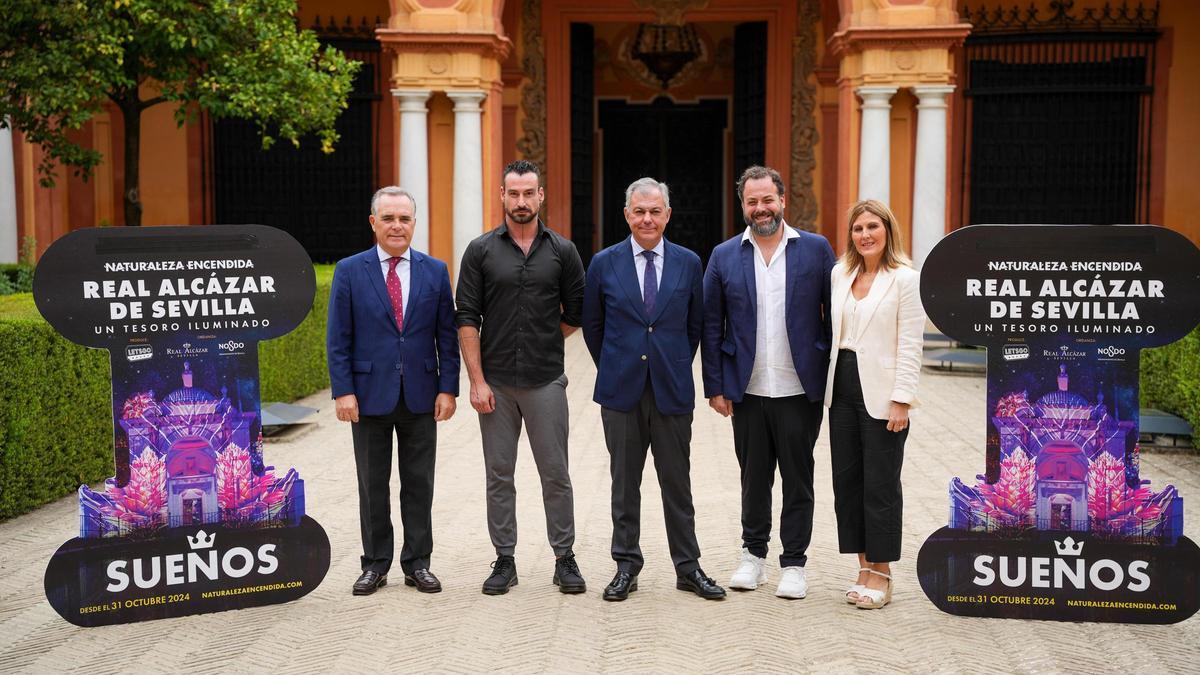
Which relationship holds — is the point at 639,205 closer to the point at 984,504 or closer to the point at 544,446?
the point at 544,446

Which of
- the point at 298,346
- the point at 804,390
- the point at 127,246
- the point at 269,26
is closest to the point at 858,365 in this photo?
the point at 804,390

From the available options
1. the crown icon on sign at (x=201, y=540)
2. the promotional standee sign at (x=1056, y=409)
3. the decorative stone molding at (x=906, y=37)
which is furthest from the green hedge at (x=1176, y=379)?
the crown icon on sign at (x=201, y=540)

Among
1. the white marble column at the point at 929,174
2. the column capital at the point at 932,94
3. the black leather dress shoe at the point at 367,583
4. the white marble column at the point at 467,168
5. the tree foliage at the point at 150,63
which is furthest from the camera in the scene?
the white marble column at the point at 467,168

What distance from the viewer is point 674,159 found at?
20594mm

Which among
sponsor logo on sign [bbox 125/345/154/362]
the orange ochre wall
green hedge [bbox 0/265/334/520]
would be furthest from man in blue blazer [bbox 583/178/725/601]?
the orange ochre wall

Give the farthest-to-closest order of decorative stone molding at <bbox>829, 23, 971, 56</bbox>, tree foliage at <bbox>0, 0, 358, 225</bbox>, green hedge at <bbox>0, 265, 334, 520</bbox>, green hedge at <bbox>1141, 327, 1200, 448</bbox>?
1. decorative stone molding at <bbox>829, 23, 971, 56</bbox>
2. tree foliage at <bbox>0, 0, 358, 225</bbox>
3. green hedge at <bbox>1141, 327, 1200, 448</bbox>
4. green hedge at <bbox>0, 265, 334, 520</bbox>

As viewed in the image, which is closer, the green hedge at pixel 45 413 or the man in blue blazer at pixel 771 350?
the man in blue blazer at pixel 771 350

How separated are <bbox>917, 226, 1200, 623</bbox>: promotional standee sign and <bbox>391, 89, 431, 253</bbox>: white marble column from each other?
9.15m

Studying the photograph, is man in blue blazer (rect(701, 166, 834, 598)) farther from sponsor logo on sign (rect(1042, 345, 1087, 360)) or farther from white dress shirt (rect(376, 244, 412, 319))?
white dress shirt (rect(376, 244, 412, 319))

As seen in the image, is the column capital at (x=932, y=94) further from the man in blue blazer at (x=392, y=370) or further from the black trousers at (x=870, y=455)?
the man in blue blazer at (x=392, y=370)

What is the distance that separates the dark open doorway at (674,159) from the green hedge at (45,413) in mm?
13383

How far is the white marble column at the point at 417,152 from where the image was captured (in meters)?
13.5

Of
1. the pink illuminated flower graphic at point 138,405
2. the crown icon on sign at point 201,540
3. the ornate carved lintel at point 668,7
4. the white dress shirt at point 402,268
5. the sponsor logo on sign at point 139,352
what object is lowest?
the crown icon on sign at point 201,540

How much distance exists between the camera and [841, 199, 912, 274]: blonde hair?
5008 millimetres
